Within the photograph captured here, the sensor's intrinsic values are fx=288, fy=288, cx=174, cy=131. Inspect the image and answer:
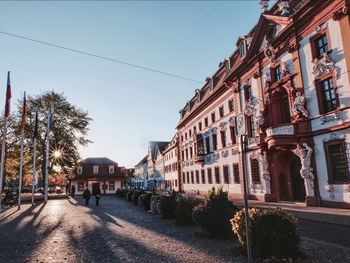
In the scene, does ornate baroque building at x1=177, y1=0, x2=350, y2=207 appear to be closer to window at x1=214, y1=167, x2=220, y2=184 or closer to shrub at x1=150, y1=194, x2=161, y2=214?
window at x1=214, y1=167, x2=220, y2=184

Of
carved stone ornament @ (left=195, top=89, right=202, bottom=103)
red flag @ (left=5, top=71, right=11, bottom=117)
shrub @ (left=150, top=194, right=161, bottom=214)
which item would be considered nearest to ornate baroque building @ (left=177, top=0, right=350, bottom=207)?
shrub @ (left=150, top=194, right=161, bottom=214)

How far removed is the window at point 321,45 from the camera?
1797 cm

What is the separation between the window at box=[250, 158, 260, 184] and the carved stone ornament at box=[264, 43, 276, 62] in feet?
28.4

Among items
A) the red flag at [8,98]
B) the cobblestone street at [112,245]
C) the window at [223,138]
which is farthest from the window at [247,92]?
the red flag at [8,98]

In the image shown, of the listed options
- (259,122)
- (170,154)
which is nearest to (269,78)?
(259,122)

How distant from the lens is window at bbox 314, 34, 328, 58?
707 inches

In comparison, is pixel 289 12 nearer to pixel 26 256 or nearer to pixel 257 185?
pixel 257 185

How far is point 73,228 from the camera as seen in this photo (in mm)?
13273

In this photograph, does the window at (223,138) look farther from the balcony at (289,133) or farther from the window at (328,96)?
the window at (328,96)

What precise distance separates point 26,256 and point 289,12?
21.8 meters

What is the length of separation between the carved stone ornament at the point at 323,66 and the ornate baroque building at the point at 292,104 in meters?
0.05

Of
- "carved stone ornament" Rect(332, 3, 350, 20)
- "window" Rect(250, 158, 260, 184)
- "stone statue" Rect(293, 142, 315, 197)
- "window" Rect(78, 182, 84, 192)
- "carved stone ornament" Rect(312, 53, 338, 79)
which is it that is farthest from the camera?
"window" Rect(78, 182, 84, 192)

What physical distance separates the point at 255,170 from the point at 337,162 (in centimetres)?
890

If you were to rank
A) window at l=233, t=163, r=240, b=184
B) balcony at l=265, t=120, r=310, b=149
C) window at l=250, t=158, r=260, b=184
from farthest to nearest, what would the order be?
window at l=233, t=163, r=240, b=184 → window at l=250, t=158, r=260, b=184 → balcony at l=265, t=120, r=310, b=149
